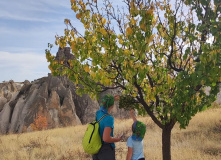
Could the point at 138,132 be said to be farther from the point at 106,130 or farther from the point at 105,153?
the point at 105,153

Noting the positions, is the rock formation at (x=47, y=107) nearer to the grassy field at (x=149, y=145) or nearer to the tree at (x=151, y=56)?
the grassy field at (x=149, y=145)

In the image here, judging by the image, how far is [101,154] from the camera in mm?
6113

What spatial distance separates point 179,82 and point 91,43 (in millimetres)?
2463

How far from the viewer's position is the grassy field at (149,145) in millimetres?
12633

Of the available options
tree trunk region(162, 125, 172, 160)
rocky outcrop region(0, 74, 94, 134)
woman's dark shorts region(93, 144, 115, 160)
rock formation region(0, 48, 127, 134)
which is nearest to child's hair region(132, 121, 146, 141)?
woman's dark shorts region(93, 144, 115, 160)

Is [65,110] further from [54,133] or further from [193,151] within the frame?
[193,151]

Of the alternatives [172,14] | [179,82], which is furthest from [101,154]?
[172,14]

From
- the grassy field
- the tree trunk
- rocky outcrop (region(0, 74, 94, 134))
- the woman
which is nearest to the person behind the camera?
the woman

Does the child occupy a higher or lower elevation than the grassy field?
higher

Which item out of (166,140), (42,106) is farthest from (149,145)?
(42,106)

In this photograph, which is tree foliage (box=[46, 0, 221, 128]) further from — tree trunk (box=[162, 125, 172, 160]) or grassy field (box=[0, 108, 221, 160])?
grassy field (box=[0, 108, 221, 160])

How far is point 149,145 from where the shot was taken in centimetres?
1541

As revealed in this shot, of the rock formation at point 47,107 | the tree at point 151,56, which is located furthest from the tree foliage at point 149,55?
the rock formation at point 47,107

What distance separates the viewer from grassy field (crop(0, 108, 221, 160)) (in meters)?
12.6
